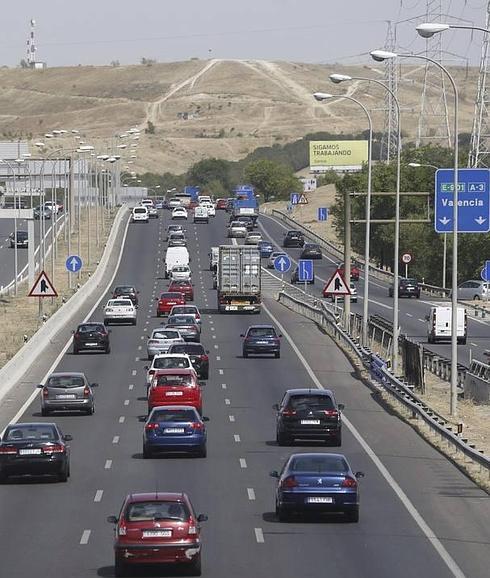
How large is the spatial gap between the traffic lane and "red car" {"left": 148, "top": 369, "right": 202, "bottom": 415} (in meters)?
1.35

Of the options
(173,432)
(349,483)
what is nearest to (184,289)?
(173,432)

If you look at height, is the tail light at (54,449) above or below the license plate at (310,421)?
above

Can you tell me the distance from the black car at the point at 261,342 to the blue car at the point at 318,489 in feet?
114

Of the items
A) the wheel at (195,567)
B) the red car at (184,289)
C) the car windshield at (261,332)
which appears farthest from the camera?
the red car at (184,289)

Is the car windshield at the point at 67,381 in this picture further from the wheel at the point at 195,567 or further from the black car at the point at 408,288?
the black car at the point at 408,288

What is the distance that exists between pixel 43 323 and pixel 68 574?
1877 inches

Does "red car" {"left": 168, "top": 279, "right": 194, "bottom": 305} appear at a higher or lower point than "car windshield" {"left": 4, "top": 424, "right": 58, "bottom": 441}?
lower

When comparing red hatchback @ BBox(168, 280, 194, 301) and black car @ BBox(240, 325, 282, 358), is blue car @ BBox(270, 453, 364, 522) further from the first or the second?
red hatchback @ BBox(168, 280, 194, 301)

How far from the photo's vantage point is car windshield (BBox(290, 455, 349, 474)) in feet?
88.3

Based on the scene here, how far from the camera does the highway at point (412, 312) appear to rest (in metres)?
70.2

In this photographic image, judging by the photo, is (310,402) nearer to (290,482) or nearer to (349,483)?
(290,482)

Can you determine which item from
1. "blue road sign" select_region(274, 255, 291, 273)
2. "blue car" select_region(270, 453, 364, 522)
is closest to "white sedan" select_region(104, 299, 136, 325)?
"blue road sign" select_region(274, 255, 291, 273)

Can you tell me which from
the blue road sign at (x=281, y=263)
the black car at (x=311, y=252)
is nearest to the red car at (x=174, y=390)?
the blue road sign at (x=281, y=263)

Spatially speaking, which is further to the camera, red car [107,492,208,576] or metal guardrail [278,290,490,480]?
metal guardrail [278,290,490,480]
